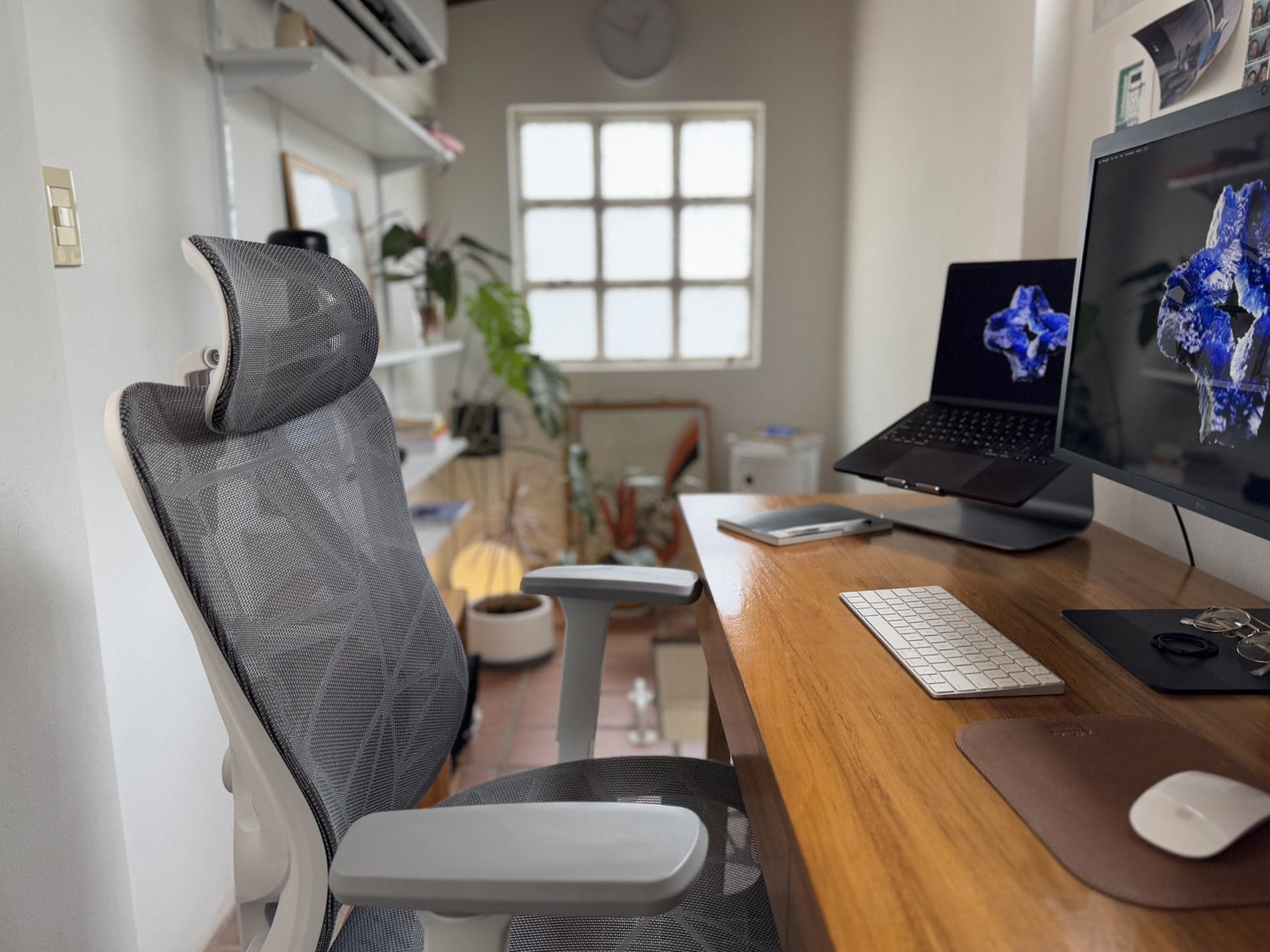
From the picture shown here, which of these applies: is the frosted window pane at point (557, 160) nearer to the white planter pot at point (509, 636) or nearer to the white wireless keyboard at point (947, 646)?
the white planter pot at point (509, 636)

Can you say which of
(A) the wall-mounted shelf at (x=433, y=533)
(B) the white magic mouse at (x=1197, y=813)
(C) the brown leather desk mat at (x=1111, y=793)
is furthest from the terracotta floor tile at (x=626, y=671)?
(B) the white magic mouse at (x=1197, y=813)

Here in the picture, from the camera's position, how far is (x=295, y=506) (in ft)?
2.68

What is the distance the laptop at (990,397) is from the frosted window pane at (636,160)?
2.55 meters

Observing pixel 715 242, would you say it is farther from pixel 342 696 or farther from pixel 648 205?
pixel 342 696

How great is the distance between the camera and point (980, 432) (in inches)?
57.2

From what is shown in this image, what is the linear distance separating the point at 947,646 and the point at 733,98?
3.30 metres

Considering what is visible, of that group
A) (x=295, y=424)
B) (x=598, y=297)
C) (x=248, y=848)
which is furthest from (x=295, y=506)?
(x=598, y=297)

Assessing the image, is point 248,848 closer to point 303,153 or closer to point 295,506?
point 295,506

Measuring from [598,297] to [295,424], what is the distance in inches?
127

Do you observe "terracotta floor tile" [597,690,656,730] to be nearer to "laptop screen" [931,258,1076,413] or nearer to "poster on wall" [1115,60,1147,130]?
"laptop screen" [931,258,1076,413]

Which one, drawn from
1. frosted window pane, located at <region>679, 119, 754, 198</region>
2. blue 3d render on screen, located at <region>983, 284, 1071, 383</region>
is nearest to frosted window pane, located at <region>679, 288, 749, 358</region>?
frosted window pane, located at <region>679, 119, 754, 198</region>

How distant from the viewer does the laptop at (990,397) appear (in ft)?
4.41

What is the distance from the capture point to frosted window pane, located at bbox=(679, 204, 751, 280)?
392cm

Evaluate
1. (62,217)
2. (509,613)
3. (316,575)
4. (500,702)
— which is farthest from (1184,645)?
(509,613)
